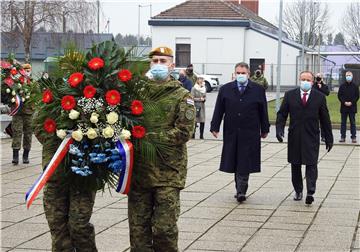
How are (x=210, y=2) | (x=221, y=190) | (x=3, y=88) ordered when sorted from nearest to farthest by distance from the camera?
(x=221, y=190) < (x=3, y=88) < (x=210, y=2)

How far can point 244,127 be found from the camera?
10609 mm

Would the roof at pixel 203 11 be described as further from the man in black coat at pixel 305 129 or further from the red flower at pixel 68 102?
the red flower at pixel 68 102

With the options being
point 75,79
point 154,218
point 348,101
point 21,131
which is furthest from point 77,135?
point 348,101

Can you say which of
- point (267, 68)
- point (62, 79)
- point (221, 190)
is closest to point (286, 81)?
point (267, 68)

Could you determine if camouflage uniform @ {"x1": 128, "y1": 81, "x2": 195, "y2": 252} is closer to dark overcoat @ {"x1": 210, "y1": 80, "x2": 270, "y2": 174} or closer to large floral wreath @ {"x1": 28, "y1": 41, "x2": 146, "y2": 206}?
large floral wreath @ {"x1": 28, "y1": 41, "x2": 146, "y2": 206}

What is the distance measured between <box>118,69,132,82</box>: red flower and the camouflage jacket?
0.22 meters

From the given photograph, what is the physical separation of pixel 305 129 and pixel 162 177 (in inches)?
188

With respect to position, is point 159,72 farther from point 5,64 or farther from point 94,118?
point 5,64

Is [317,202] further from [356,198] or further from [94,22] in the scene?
[94,22]

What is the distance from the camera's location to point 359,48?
70.8 meters

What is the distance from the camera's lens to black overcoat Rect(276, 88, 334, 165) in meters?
10.5

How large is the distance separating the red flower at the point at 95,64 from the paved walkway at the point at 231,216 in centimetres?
225

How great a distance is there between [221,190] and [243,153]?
Answer: 116cm

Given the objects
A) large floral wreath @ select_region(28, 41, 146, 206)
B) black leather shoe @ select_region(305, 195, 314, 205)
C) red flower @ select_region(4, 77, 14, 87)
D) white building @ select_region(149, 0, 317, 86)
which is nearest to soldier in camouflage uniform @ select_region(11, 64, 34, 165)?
red flower @ select_region(4, 77, 14, 87)
